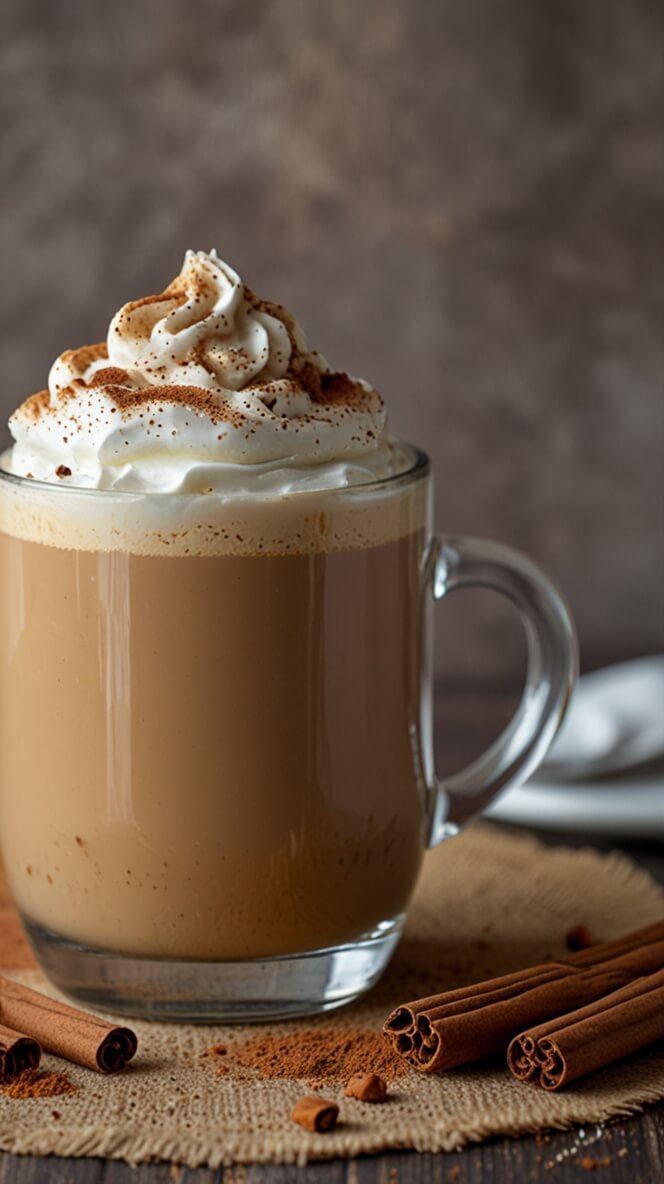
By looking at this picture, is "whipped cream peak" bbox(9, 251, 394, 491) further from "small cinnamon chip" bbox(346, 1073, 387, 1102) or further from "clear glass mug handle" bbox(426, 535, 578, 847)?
"small cinnamon chip" bbox(346, 1073, 387, 1102)

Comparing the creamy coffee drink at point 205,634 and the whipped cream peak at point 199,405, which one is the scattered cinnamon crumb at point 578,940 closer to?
the creamy coffee drink at point 205,634

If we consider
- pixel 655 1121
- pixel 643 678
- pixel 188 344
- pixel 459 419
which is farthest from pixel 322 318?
pixel 655 1121

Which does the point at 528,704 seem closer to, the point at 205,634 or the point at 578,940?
the point at 578,940

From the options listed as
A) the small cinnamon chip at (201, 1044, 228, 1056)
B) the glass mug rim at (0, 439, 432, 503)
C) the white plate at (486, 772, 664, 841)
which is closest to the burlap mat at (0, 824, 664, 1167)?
the small cinnamon chip at (201, 1044, 228, 1056)

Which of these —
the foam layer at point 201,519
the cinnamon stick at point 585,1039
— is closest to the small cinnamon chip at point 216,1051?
the cinnamon stick at point 585,1039

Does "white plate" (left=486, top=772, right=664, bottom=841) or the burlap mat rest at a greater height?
the burlap mat

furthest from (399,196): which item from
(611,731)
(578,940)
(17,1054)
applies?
(17,1054)
